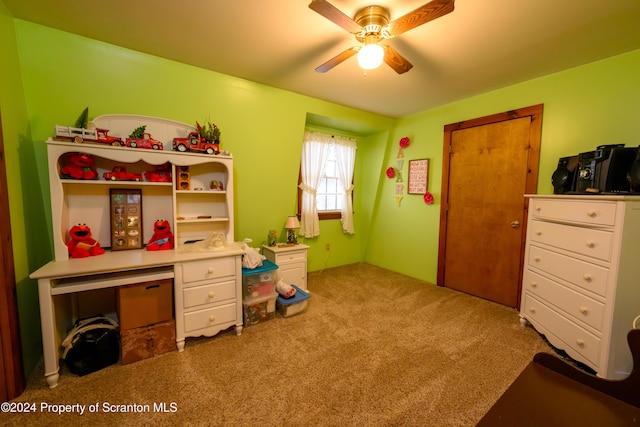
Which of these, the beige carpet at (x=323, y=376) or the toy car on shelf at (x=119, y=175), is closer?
the beige carpet at (x=323, y=376)

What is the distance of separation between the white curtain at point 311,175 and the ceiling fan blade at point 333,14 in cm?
199

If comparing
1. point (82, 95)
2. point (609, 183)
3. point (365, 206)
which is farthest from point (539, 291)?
point (82, 95)

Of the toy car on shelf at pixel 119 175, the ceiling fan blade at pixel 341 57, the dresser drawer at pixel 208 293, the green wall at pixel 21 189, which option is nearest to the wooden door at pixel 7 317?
the green wall at pixel 21 189

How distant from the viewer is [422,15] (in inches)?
52.9

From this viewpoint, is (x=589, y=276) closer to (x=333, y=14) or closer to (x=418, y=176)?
(x=418, y=176)

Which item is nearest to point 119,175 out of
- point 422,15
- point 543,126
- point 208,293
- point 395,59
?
point 208,293

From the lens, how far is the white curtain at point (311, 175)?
349 centimetres

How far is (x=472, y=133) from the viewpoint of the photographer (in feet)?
9.61

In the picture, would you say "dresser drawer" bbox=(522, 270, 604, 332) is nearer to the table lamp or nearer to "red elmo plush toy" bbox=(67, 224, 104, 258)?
the table lamp

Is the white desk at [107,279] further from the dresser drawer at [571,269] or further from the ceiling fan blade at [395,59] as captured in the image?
the dresser drawer at [571,269]

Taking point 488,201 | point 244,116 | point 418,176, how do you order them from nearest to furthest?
point 244,116 → point 488,201 → point 418,176

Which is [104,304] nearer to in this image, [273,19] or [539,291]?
[273,19]

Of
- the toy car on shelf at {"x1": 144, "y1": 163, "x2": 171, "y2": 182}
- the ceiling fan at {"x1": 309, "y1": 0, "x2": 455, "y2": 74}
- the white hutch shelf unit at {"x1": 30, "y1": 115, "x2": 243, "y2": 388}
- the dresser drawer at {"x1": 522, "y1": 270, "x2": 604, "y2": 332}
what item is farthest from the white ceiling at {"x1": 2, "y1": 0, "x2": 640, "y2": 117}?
the dresser drawer at {"x1": 522, "y1": 270, "x2": 604, "y2": 332}

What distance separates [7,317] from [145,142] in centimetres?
138
